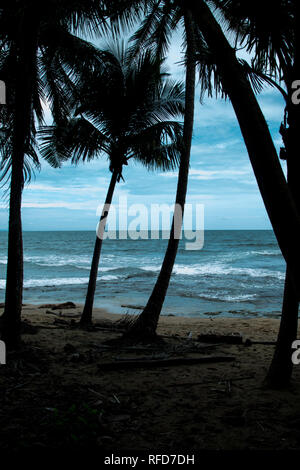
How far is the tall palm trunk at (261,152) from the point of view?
238cm

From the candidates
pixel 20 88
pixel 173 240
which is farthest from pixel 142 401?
pixel 20 88

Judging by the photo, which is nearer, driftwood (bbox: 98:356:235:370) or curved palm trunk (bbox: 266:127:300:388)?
curved palm trunk (bbox: 266:127:300:388)

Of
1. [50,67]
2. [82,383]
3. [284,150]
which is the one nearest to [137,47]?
[50,67]

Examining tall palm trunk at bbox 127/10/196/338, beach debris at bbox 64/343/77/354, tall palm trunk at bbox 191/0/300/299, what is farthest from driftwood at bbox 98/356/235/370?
tall palm trunk at bbox 191/0/300/299

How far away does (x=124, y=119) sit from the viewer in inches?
332

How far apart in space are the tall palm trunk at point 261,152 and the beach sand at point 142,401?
1.78m

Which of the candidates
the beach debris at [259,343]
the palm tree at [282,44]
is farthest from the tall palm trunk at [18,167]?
the beach debris at [259,343]

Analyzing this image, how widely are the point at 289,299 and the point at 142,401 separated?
6.70 feet

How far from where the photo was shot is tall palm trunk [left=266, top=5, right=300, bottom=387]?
304 cm

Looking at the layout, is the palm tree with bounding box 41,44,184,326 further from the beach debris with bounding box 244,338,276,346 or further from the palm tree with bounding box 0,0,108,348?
the beach debris with bounding box 244,338,276,346

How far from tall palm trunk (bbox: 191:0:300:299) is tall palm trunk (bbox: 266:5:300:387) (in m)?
0.57

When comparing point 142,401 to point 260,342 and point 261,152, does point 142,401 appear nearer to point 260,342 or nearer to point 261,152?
point 261,152

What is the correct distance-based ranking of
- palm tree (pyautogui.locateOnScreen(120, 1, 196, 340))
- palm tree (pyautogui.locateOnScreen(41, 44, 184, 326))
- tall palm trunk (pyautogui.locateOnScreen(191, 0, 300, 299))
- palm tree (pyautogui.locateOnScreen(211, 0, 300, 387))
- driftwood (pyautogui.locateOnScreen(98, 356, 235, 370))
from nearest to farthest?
tall palm trunk (pyautogui.locateOnScreen(191, 0, 300, 299)) < palm tree (pyautogui.locateOnScreen(211, 0, 300, 387)) < driftwood (pyautogui.locateOnScreen(98, 356, 235, 370)) < palm tree (pyautogui.locateOnScreen(120, 1, 196, 340)) < palm tree (pyautogui.locateOnScreen(41, 44, 184, 326))
